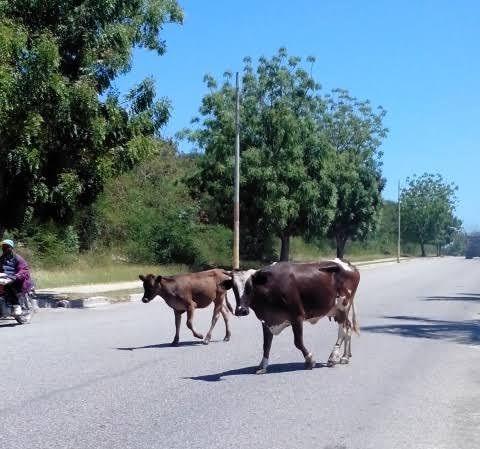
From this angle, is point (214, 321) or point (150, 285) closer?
point (150, 285)

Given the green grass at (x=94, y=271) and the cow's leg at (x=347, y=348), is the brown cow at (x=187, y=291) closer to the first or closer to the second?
the cow's leg at (x=347, y=348)

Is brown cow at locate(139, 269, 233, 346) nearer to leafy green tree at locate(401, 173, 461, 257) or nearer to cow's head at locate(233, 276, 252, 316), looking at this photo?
cow's head at locate(233, 276, 252, 316)

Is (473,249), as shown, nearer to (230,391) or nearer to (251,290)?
(251,290)

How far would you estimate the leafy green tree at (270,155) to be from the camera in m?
36.6

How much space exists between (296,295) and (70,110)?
11.3 metres

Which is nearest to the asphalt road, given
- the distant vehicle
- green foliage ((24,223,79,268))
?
green foliage ((24,223,79,268))

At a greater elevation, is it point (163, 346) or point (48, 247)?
point (48, 247)

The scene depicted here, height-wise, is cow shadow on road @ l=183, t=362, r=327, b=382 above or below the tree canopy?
below

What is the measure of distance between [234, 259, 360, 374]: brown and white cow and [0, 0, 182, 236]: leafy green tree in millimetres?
10118

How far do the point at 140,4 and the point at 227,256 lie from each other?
82.3ft

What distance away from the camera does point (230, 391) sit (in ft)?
28.3

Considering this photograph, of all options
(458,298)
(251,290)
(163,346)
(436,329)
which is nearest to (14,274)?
(163,346)

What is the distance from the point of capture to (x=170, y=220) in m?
41.3

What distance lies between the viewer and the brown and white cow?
941 centimetres
